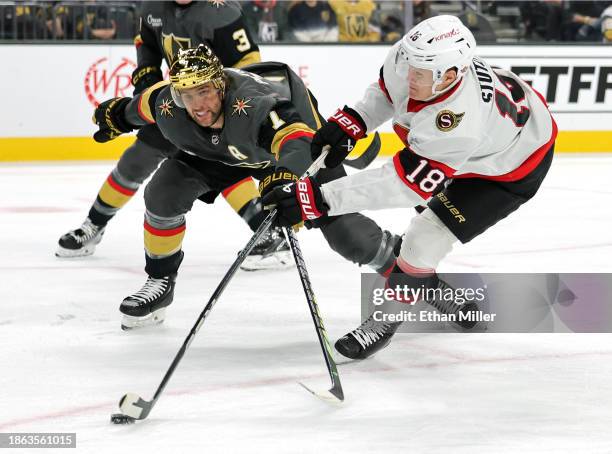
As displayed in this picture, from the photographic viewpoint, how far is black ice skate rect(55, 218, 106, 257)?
4.21 meters

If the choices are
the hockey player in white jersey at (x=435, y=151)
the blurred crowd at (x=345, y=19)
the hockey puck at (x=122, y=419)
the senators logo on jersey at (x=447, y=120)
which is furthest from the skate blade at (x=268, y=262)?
the blurred crowd at (x=345, y=19)

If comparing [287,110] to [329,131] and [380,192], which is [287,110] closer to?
[329,131]

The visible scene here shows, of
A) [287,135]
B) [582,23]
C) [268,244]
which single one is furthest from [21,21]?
[287,135]

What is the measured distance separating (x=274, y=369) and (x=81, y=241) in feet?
6.07

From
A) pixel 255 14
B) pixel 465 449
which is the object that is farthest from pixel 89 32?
pixel 465 449

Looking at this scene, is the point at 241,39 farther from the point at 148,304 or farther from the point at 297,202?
the point at 297,202

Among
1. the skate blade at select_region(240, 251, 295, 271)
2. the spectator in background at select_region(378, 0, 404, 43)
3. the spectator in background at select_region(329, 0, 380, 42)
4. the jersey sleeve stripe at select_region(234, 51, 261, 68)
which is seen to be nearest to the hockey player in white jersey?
the skate blade at select_region(240, 251, 295, 271)

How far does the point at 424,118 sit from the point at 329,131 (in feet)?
1.32

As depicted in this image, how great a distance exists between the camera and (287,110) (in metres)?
2.74

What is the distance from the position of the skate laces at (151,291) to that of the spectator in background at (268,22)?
16.0ft

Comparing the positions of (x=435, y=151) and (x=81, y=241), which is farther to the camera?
Answer: (x=81, y=241)

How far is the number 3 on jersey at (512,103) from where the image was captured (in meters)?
2.53

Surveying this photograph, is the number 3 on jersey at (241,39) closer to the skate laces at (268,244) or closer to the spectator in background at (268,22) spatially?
the skate laces at (268,244)

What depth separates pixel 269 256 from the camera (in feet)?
13.1
